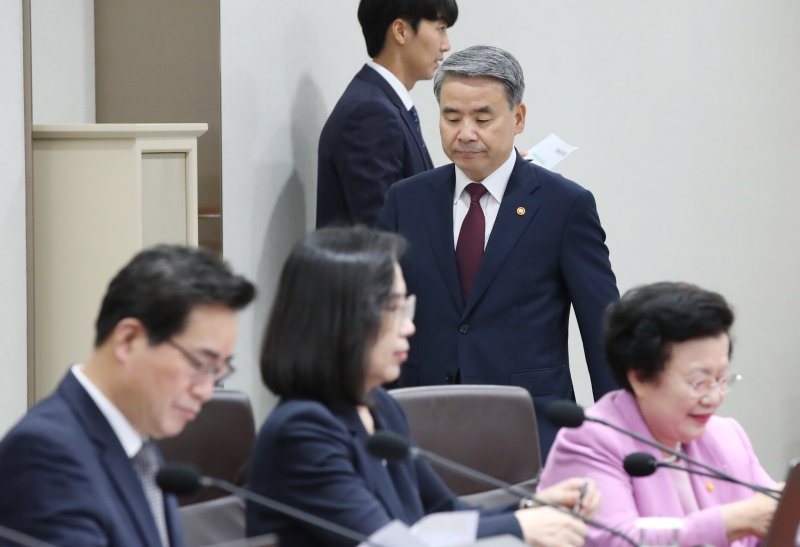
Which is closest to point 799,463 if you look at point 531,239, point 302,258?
point 302,258

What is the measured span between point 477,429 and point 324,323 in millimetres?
858

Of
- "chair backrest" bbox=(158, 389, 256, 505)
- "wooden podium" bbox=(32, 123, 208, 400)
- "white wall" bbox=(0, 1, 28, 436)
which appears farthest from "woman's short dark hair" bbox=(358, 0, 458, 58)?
"chair backrest" bbox=(158, 389, 256, 505)

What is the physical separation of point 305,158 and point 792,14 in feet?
9.56

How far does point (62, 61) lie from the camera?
4.14 metres

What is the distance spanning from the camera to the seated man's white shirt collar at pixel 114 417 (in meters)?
1.95

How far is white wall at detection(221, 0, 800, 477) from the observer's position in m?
5.14

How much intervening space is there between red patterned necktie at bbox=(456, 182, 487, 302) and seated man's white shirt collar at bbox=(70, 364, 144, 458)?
5.32ft

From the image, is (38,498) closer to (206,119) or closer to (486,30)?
(206,119)

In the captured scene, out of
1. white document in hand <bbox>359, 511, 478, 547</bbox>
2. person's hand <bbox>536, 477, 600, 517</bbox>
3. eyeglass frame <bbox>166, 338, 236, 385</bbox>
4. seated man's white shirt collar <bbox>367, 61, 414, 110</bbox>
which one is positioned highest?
seated man's white shirt collar <bbox>367, 61, 414, 110</bbox>

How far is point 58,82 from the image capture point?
4.13 m

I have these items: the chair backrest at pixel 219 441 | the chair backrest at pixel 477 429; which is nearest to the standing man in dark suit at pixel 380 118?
the chair backrest at pixel 477 429

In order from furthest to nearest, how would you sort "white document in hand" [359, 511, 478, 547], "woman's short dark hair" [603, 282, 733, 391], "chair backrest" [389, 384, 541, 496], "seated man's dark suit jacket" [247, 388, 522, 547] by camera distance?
"chair backrest" [389, 384, 541, 496], "woman's short dark hair" [603, 282, 733, 391], "seated man's dark suit jacket" [247, 388, 522, 547], "white document in hand" [359, 511, 478, 547]

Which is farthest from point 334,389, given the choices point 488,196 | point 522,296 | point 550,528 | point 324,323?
point 488,196

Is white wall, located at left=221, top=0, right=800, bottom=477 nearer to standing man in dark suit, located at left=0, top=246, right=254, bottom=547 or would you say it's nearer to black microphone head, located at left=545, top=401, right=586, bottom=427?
black microphone head, located at left=545, top=401, right=586, bottom=427
